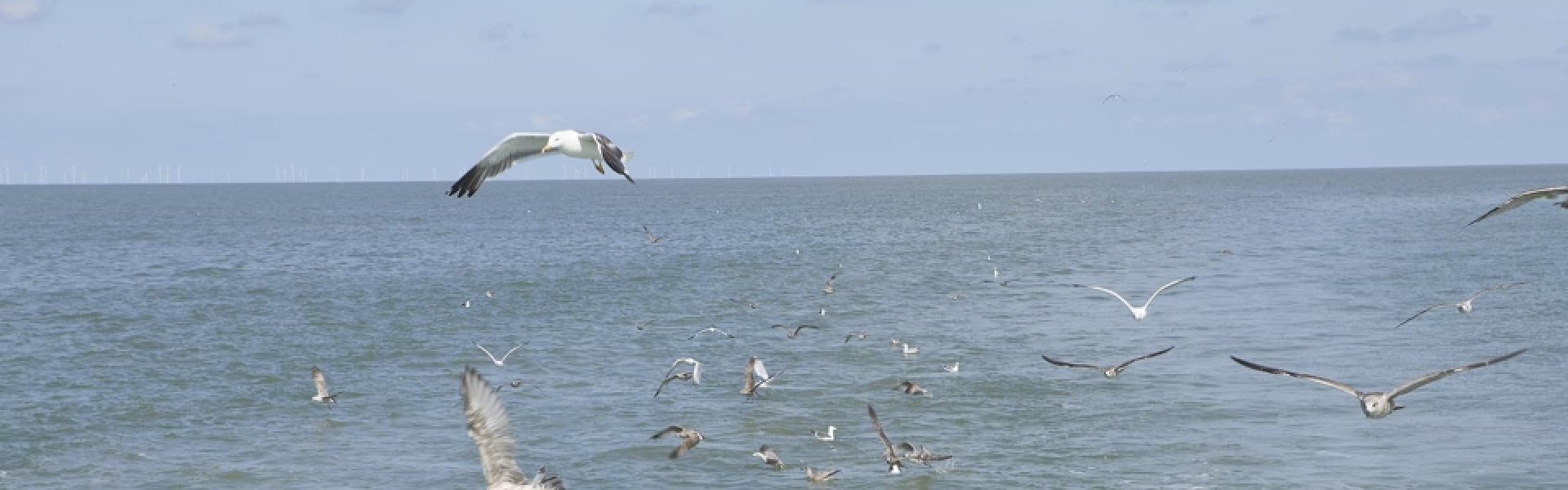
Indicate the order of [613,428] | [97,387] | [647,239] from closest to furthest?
[613,428] < [97,387] < [647,239]

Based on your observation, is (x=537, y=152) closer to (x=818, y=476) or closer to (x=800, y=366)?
(x=818, y=476)

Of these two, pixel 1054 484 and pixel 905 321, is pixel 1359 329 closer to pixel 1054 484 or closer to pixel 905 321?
pixel 905 321

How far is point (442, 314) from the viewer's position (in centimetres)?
4525

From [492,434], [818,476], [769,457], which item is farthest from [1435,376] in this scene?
[769,457]

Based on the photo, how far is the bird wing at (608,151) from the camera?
16203mm

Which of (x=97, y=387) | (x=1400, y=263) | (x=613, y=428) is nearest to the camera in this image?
(x=613, y=428)

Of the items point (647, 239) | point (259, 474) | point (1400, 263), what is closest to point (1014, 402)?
point (259, 474)

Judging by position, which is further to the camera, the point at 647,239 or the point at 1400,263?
the point at 647,239

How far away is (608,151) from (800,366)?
612 inches

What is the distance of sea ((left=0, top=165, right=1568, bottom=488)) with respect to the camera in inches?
877

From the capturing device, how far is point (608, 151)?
1678 centimetres

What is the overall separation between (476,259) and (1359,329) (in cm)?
4684

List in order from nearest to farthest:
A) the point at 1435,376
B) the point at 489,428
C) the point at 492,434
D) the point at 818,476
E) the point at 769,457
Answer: the point at 489,428, the point at 492,434, the point at 1435,376, the point at 818,476, the point at 769,457

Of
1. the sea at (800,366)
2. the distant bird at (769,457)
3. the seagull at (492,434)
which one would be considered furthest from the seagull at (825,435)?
the seagull at (492,434)
